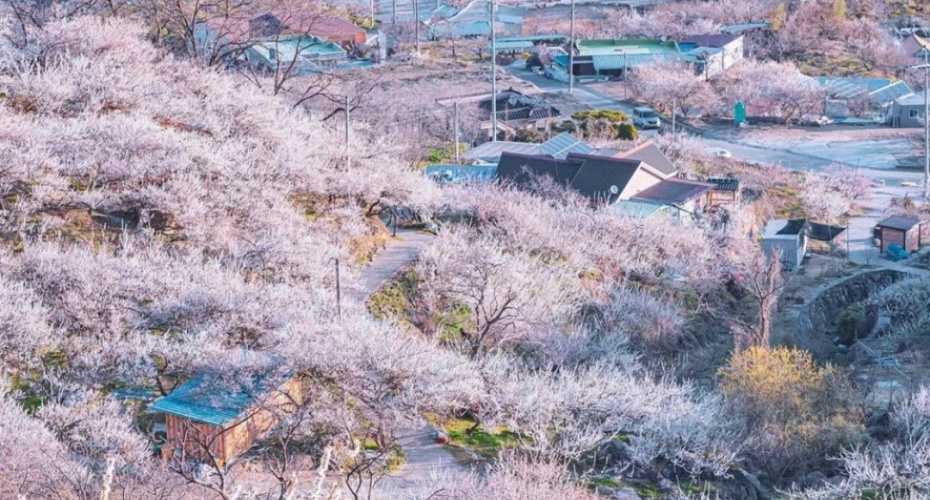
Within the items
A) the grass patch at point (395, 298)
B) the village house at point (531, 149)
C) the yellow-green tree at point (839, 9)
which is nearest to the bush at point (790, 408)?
the grass patch at point (395, 298)

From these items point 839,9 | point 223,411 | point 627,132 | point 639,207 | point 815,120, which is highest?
point 223,411

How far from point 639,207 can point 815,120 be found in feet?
48.7

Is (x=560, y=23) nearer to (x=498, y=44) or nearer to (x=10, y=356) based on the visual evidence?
(x=498, y=44)

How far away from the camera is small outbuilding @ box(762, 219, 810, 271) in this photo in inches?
803

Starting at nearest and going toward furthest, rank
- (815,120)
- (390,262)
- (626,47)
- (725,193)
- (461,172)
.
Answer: (390,262)
(461,172)
(725,193)
(815,120)
(626,47)

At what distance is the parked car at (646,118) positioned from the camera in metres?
31.4

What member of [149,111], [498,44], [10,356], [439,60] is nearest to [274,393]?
[10,356]

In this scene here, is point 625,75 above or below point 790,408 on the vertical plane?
below

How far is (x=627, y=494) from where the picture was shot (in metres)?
10.8

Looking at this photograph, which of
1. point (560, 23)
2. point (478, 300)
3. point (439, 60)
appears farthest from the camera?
point (560, 23)

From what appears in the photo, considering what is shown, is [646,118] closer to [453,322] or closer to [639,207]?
[639,207]

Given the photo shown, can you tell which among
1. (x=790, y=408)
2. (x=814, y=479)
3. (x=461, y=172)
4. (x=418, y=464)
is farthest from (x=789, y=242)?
(x=418, y=464)

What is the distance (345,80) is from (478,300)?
1844cm

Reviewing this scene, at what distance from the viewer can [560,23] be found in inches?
1815
